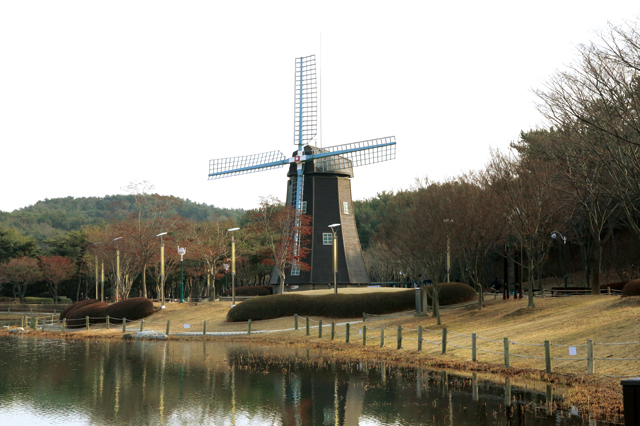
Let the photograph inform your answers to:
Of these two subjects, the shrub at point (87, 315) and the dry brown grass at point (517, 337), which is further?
the shrub at point (87, 315)

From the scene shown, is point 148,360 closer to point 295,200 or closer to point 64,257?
point 295,200

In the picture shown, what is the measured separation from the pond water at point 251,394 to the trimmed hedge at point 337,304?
11.7m

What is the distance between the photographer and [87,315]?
38.3 meters

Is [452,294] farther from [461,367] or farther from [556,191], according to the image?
[461,367]

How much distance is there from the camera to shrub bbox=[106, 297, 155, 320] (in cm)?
3756

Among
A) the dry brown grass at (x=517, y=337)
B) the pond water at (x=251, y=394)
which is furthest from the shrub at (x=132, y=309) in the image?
the pond water at (x=251, y=394)

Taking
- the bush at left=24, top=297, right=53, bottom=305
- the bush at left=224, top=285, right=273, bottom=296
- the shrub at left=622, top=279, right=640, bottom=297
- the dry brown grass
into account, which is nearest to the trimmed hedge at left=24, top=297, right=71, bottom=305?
the bush at left=24, top=297, right=53, bottom=305

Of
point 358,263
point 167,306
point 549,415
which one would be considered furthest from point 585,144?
point 167,306

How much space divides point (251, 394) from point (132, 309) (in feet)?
86.3

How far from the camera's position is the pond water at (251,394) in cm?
1095

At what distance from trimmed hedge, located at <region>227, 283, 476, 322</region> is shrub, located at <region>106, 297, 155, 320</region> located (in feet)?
23.7

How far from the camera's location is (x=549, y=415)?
1082 centimetres

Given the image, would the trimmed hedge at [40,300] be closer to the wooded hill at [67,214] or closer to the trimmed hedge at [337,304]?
the wooded hill at [67,214]

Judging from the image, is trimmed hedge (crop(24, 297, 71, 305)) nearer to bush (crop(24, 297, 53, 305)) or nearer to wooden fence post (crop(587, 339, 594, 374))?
bush (crop(24, 297, 53, 305))
